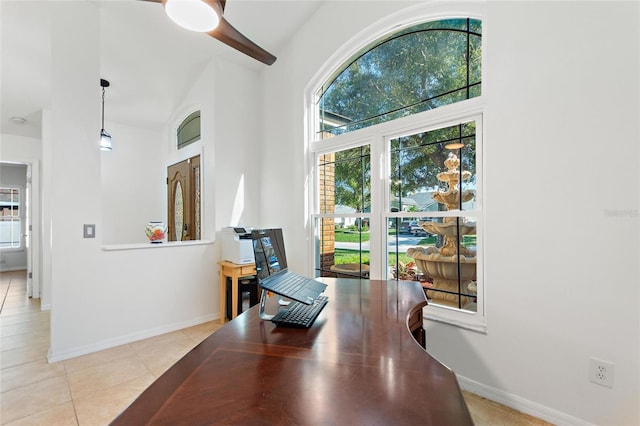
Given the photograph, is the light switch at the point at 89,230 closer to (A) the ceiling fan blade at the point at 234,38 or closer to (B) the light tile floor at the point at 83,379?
(B) the light tile floor at the point at 83,379

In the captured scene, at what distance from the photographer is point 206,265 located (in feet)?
11.0

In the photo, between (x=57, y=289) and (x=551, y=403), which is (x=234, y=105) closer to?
(x=57, y=289)

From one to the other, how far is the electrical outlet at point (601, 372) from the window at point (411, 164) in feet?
1.79

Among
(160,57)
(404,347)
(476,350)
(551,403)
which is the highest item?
(160,57)

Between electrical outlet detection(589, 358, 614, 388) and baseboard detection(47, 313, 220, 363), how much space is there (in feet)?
10.8

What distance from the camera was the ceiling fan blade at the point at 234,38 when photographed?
182 cm

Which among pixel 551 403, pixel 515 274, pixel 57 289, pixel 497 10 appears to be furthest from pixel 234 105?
pixel 551 403

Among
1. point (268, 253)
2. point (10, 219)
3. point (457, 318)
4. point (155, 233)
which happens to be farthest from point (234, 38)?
point (10, 219)

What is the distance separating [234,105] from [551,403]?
3923 mm

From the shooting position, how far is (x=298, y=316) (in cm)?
120

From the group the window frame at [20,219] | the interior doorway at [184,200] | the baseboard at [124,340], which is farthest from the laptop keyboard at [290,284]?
the window frame at [20,219]

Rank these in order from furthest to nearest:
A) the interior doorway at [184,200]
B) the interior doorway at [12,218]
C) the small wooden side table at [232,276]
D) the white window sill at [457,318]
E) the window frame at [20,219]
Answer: the window frame at [20,219] → the interior doorway at [12,218] → the interior doorway at [184,200] → the small wooden side table at [232,276] → the white window sill at [457,318]

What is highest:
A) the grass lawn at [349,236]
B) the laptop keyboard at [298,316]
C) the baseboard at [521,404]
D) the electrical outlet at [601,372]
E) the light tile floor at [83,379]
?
the grass lawn at [349,236]

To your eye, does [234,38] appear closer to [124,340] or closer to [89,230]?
[89,230]
